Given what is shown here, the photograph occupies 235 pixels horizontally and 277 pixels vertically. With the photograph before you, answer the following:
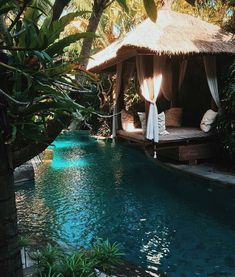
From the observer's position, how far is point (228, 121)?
286 inches

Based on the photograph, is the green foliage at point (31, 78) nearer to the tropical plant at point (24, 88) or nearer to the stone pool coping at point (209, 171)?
the tropical plant at point (24, 88)

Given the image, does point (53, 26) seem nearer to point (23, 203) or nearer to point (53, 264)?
point (53, 264)

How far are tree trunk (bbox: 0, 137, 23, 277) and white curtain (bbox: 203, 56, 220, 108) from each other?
6854 millimetres

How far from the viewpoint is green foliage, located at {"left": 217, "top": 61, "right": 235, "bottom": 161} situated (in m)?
7.00

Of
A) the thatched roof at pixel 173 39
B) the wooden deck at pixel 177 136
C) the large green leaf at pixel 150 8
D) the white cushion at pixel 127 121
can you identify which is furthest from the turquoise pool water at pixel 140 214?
the large green leaf at pixel 150 8

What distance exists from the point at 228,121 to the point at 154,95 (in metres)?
1.53

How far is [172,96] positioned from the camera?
33.0ft

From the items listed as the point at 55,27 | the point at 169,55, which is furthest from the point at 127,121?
the point at 55,27

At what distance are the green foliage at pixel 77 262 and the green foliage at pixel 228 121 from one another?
14.1 ft

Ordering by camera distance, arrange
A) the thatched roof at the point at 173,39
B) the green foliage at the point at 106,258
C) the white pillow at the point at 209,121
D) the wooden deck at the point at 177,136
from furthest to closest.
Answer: the white pillow at the point at 209,121 → the wooden deck at the point at 177,136 → the thatched roof at the point at 173,39 → the green foliage at the point at 106,258

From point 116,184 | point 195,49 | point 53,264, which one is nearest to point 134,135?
point 116,184

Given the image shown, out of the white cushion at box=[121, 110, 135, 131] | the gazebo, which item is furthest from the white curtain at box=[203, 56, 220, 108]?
the white cushion at box=[121, 110, 135, 131]

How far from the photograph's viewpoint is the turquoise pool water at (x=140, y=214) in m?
3.97

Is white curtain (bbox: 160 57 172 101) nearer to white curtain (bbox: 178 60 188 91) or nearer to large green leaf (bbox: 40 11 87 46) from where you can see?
white curtain (bbox: 178 60 188 91)
